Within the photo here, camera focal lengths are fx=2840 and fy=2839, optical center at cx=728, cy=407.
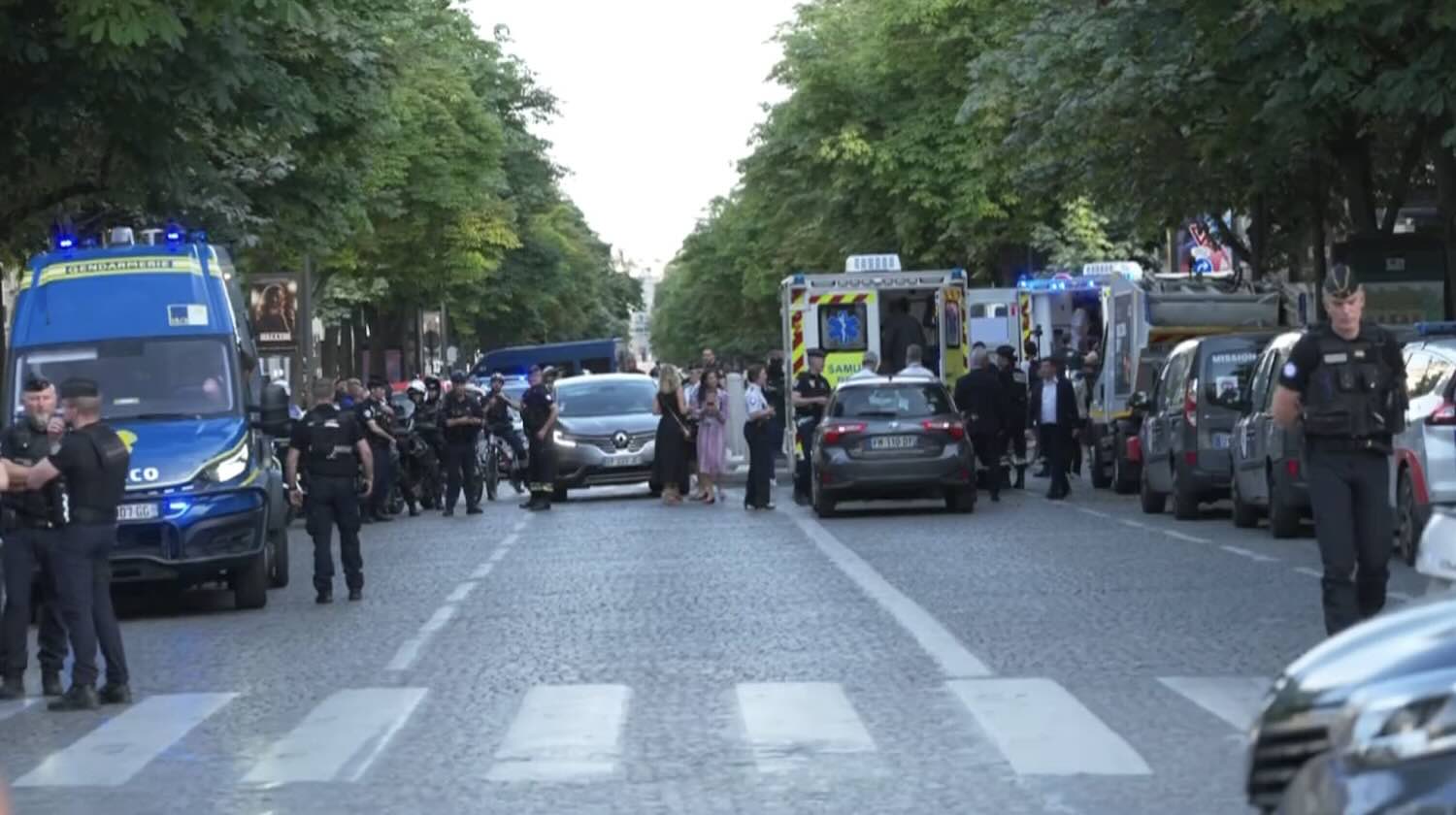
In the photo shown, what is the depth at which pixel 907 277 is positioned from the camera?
39156 mm

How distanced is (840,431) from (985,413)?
12.6ft

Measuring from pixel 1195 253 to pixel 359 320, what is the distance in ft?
104

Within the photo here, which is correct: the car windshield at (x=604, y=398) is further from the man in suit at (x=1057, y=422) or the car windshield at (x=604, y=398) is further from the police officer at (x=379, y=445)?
the man in suit at (x=1057, y=422)

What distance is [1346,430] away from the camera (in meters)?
12.9

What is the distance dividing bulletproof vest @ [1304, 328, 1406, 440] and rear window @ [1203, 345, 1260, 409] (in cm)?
1409

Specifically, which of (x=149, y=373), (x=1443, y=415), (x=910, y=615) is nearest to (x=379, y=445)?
(x=149, y=373)

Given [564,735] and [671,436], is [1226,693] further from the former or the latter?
[671,436]

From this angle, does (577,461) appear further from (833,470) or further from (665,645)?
(665,645)

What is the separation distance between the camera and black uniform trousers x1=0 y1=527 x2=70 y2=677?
1520 cm

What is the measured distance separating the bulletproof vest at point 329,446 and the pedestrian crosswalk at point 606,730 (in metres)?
6.64

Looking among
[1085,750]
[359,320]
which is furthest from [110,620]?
[359,320]

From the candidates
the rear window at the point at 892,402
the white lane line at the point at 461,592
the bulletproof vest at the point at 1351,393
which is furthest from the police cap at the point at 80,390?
the rear window at the point at 892,402

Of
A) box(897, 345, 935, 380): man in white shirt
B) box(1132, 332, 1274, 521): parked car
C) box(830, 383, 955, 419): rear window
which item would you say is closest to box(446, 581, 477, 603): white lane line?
box(1132, 332, 1274, 521): parked car

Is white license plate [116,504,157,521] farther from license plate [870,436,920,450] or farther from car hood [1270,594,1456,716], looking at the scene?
car hood [1270,594,1456,716]
